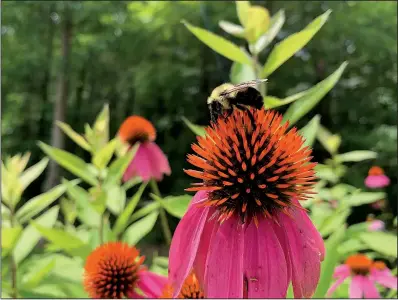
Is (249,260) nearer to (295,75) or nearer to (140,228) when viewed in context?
(140,228)

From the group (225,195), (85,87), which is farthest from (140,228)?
(85,87)

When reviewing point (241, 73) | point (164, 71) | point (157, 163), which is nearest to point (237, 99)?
point (241, 73)

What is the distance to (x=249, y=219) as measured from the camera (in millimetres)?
274

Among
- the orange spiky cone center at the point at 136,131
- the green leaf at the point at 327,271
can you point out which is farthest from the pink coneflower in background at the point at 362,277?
the orange spiky cone center at the point at 136,131

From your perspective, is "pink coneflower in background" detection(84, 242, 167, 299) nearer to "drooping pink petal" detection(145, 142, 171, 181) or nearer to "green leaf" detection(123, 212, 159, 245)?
"green leaf" detection(123, 212, 159, 245)

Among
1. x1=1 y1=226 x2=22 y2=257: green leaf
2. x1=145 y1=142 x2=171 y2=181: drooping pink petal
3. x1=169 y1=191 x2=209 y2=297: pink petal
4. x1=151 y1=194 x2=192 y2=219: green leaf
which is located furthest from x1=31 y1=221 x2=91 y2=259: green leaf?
x1=145 y1=142 x2=171 y2=181: drooping pink petal

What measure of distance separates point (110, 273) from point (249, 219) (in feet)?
0.63

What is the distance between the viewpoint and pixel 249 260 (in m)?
0.26

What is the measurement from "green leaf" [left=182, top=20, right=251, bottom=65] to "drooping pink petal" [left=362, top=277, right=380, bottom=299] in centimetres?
36

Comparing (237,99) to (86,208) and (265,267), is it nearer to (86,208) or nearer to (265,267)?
(265,267)

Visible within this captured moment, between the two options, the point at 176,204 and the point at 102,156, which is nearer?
the point at 176,204

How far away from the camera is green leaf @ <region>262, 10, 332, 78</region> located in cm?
35

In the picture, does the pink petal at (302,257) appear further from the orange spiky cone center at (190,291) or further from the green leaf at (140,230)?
the green leaf at (140,230)

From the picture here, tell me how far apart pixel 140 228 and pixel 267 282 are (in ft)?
1.24
